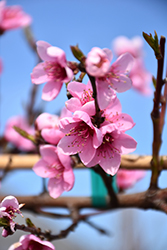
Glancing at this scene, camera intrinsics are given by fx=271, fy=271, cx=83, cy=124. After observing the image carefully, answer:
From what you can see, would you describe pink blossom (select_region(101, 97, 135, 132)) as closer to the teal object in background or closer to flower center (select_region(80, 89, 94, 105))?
flower center (select_region(80, 89, 94, 105))

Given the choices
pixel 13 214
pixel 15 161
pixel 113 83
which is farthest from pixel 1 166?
pixel 113 83

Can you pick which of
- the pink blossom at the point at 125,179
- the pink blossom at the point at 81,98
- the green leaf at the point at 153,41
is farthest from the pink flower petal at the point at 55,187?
the pink blossom at the point at 125,179

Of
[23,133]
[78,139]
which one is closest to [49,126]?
[23,133]

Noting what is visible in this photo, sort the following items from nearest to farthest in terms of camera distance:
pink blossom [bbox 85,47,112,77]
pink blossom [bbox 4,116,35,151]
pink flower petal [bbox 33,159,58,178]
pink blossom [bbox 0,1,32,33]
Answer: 1. pink blossom [bbox 85,47,112,77]
2. pink flower petal [bbox 33,159,58,178]
3. pink blossom [bbox 0,1,32,33]
4. pink blossom [bbox 4,116,35,151]

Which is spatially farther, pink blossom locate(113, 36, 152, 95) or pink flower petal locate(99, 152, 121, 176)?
pink blossom locate(113, 36, 152, 95)

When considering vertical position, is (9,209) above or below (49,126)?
below

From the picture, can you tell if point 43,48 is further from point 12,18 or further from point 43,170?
point 12,18

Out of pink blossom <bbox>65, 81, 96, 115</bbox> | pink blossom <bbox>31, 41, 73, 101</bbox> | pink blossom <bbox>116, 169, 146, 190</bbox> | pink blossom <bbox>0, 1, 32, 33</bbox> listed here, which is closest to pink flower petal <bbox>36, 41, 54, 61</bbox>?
pink blossom <bbox>31, 41, 73, 101</bbox>
